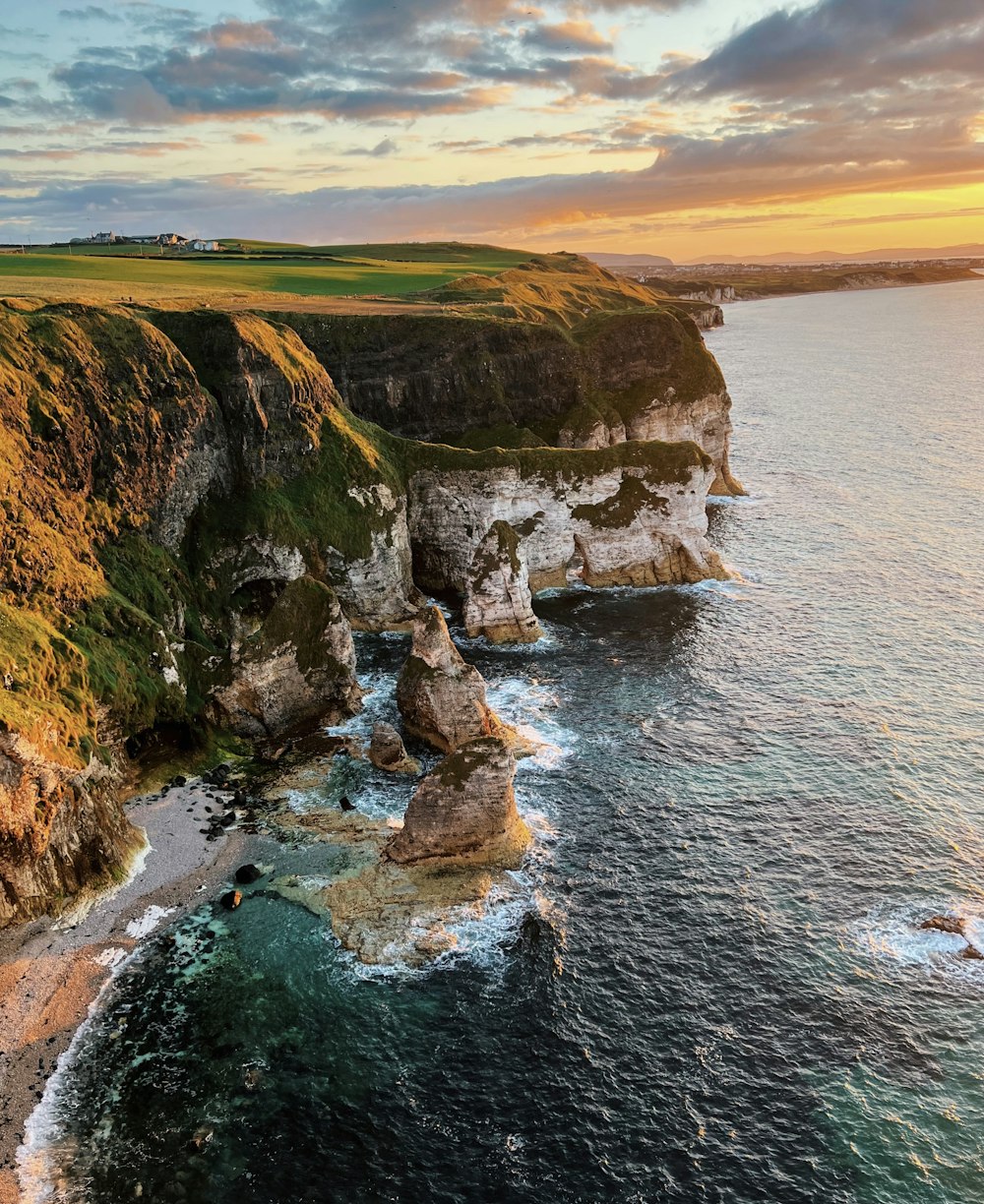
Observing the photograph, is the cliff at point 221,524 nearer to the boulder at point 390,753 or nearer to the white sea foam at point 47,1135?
the boulder at point 390,753

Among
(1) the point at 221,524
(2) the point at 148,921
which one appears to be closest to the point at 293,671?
(1) the point at 221,524

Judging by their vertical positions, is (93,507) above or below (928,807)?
above

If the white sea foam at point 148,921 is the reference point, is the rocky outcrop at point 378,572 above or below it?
above

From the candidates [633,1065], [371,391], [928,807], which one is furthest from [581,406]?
[633,1065]

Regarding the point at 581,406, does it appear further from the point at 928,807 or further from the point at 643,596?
the point at 928,807

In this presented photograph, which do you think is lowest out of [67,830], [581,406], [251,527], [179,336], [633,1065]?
[633,1065]

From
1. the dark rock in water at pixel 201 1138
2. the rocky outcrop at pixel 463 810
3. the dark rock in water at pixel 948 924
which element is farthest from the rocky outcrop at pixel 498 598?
the dark rock in water at pixel 201 1138
